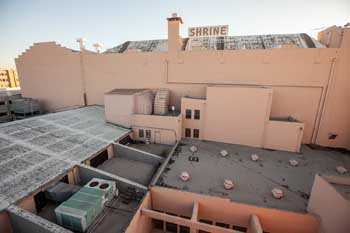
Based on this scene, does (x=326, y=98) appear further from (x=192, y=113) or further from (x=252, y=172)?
(x=192, y=113)

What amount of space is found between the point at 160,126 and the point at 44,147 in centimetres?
887

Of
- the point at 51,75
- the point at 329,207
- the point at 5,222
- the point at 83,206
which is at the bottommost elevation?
the point at 5,222

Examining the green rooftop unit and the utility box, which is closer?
the green rooftop unit

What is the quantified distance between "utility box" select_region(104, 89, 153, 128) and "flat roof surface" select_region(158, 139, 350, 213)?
5.55 m

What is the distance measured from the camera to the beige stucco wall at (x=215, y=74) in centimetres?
1526

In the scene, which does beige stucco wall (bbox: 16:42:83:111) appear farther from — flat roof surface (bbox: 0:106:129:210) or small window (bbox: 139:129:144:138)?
small window (bbox: 139:129:144:138)

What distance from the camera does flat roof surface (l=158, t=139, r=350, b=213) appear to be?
31.9ft

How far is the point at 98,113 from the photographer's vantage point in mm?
19719

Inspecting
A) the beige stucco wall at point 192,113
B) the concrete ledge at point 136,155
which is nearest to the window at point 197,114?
the beige stucco wall at point 192,113

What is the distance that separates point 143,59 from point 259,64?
40.1 feet

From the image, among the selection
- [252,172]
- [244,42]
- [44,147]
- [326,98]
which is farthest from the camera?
[244,42]

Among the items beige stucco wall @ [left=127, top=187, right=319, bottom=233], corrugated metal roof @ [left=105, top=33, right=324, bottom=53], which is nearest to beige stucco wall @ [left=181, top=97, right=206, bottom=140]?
corrugated metal roof @ [left=105, top=33, right=324, bottom=53]

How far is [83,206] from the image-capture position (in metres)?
7.83

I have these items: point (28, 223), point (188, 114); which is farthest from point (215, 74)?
point (28, 223)
